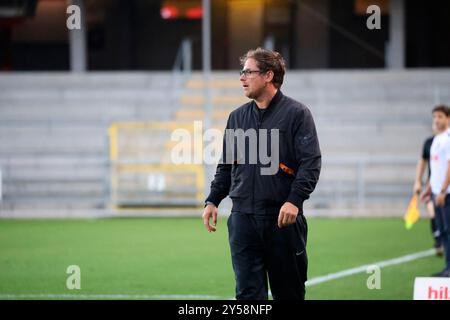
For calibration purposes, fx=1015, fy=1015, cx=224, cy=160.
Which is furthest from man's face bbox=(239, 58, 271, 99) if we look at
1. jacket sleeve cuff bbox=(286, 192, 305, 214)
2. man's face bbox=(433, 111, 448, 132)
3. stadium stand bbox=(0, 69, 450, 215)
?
stadium stand bbox=(0, 69, 450, 215)

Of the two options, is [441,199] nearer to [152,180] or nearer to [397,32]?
[152,180]

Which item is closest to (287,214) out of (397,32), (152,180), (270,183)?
(270,183)

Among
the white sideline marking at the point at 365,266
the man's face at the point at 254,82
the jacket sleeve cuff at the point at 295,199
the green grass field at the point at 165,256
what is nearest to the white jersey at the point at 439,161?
the green grass field at the point at 165,256

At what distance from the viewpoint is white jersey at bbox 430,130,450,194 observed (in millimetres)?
11508

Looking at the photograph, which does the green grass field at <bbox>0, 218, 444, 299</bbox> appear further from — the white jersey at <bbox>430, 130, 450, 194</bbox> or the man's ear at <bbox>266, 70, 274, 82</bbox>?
the man's ear at <bbox>266, 70, 274, 82</bbox>

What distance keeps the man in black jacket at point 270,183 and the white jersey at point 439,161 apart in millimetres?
4644

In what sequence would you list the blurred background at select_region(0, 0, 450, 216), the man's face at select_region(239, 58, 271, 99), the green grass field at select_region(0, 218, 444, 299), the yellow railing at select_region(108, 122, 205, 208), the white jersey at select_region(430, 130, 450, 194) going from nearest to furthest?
the man's face at select_region(239, 58, 271, 99)
the green grass field at select_region(0, 218, 444, 299)
the white jersey at select_region(430, 130, 450, 194)
the yellow railing at select_region(108, 122, 205, 208)
the blurred background at select_region(0, 0, 450, 216)

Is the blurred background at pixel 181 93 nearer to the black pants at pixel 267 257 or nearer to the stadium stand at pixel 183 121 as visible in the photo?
the stadium stand at pixel 183 121

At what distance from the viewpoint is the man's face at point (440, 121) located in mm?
11961

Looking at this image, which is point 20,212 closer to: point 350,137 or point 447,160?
point 350,137

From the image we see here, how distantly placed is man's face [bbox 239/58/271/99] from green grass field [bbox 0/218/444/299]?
3.52 metres

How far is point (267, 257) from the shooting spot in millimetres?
7207

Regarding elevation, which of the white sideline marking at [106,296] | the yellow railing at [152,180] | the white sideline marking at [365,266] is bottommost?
the white sideline marking at [365,266]
